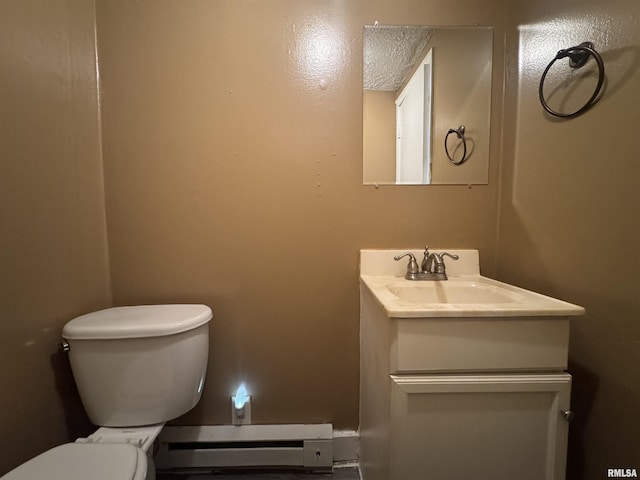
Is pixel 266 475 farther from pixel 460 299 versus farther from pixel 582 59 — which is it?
pixel 582 59

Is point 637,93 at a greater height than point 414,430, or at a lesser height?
greater

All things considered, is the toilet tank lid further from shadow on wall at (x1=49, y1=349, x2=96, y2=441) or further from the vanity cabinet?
the vanity cabinet

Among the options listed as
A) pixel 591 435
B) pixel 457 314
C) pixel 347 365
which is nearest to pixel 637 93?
pixel 457 314

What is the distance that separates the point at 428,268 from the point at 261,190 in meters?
0.75

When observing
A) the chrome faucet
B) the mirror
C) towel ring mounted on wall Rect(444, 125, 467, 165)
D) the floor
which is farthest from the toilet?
towel ring mounted on wall Rect(444, 125, 467, 165)

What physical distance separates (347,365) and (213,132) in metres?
1.13

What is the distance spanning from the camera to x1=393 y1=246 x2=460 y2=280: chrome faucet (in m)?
1.10

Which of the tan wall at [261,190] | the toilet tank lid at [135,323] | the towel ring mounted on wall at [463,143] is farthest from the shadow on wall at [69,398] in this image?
the towel ring mounted on wall at [463,143]

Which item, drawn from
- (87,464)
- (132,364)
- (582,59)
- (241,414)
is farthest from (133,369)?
(582,59)

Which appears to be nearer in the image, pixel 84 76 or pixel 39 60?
pixel 39 60

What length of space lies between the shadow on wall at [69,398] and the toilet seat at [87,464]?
310mm

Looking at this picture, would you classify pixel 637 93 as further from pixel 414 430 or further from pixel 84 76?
pixel 84 76

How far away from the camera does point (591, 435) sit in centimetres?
80

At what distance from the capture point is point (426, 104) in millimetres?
1165
